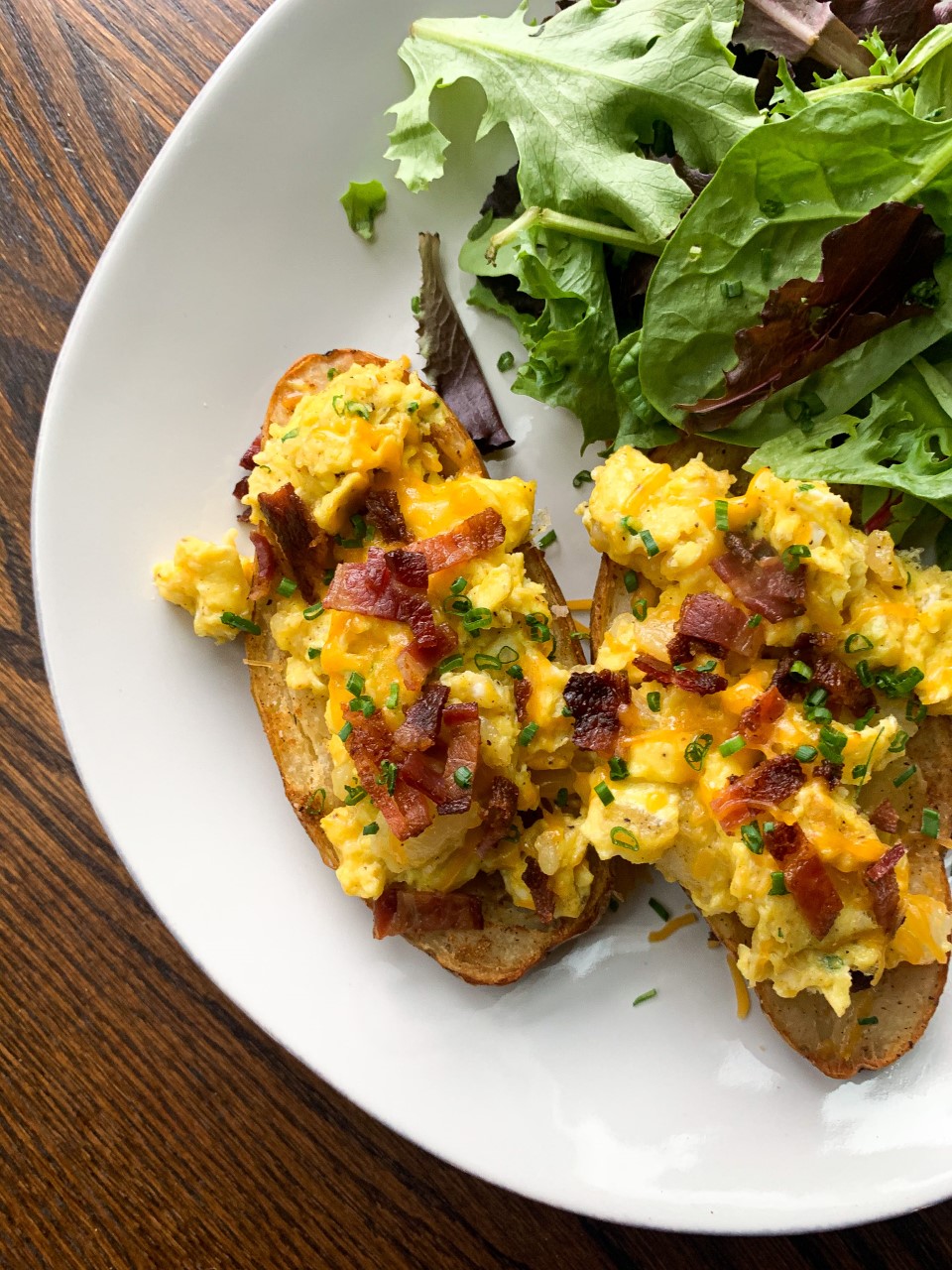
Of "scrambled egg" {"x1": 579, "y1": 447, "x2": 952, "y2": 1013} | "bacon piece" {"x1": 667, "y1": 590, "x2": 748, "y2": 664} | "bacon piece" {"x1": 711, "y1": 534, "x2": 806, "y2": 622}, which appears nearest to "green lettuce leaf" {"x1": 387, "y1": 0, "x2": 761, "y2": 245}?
"scrambled egg" {"x1": 579, "y1": 447, "x2": 952, "y2": 1013}

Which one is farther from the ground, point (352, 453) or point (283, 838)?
point (352, 453)

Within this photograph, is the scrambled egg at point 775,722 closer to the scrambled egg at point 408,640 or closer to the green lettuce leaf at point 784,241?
the scrambled egg at point 408,640

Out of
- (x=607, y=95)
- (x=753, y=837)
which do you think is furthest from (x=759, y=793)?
(x=607, y=95)

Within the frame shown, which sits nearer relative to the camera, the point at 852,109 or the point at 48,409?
the point at 852,109

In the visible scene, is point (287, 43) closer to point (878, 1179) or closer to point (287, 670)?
point (287, 670)

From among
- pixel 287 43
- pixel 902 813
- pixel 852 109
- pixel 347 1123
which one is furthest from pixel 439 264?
pixel 347 1123

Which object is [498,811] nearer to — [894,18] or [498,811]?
[498,811]
